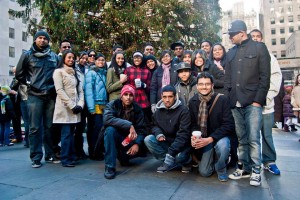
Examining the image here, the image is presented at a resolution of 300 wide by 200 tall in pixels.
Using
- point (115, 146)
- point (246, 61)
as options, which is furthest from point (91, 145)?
point (246, 61)

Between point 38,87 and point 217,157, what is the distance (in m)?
3.20

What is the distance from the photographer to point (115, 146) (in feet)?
13.3

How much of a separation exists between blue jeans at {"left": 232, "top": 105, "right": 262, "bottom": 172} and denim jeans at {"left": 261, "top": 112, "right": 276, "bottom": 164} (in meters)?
0.42

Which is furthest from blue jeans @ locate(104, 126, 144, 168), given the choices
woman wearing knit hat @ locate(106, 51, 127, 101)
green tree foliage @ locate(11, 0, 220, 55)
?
green tree foliage @ locate(11, 0, 220, 55)

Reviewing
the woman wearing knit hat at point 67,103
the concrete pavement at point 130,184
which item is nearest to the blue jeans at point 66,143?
the woman wearing knit hat at point 67,103

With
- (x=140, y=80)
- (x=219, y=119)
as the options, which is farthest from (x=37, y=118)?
(x=219, y=119)

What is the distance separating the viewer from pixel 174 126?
→ 4.17m

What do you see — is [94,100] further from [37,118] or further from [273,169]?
[273,169]

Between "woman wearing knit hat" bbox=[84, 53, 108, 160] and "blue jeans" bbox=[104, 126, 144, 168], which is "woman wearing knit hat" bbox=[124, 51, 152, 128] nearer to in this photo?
"woman wearing knit hat" bbox=[84, 53, 108, 160]

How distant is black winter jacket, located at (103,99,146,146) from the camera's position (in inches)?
165

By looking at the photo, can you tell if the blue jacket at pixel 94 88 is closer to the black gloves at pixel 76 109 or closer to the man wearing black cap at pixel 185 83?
the black gloves at pixel 76 109

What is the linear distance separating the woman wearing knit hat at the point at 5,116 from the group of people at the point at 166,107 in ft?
9.19

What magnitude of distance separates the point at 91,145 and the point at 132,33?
7.74 meters

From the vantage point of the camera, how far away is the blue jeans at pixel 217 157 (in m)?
3.73
